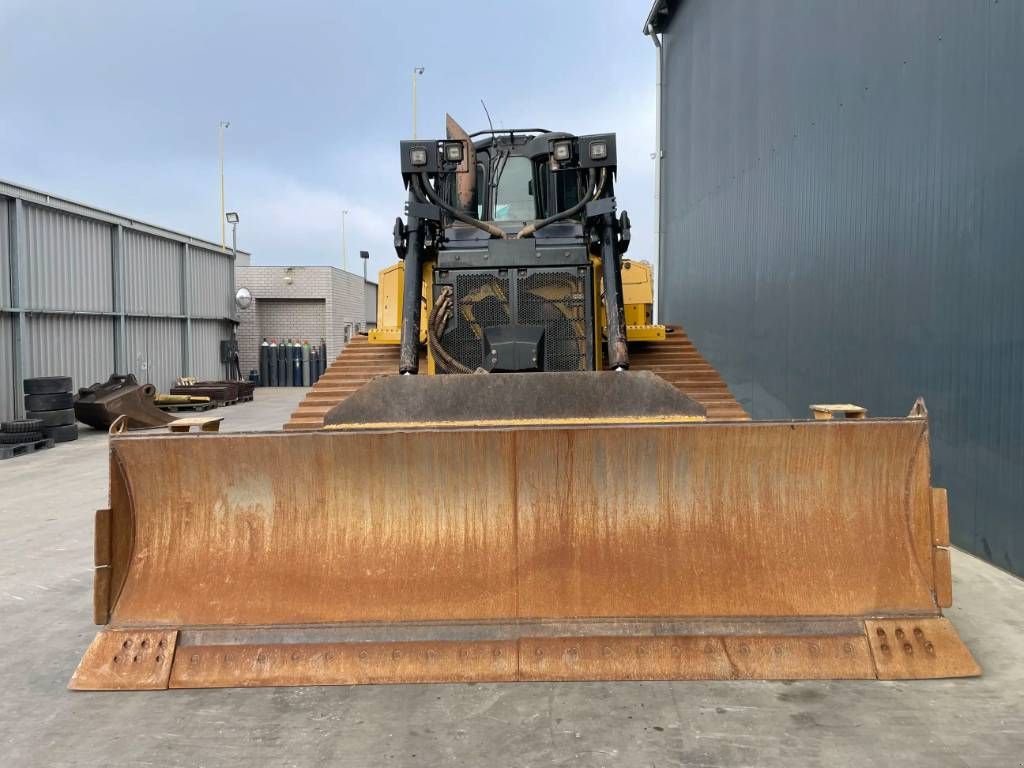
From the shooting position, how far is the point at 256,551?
143 inches

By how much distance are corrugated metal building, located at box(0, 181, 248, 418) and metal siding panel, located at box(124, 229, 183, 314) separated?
3cm

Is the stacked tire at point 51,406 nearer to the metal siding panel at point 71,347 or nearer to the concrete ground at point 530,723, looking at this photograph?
the metal siding panel at point 71,347

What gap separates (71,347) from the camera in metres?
15.7

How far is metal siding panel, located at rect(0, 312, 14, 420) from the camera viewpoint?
13484mm

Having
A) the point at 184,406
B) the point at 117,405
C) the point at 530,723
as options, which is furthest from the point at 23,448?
the point at 530,723

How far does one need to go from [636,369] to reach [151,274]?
16.6 meters

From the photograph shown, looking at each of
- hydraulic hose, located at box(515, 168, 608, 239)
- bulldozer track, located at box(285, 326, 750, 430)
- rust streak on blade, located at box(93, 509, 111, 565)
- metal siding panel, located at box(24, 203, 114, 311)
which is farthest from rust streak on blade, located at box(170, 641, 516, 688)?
metal siding panel, located at box(24, 203, 114, 311)

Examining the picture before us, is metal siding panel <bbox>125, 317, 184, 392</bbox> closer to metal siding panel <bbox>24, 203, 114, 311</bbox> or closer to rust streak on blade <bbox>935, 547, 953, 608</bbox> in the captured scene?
metal siding panel <bbox>24, 203, 114, 311</bbox>

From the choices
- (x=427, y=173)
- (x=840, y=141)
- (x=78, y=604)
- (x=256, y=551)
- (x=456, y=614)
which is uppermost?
(x=840, y=141)

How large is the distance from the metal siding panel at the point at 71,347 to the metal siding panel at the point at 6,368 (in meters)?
0.37

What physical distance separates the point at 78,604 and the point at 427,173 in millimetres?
3695

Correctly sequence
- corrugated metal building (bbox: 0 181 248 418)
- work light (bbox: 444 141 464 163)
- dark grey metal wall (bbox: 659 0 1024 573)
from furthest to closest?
corrugated metal building (bbox: 0 181 248 418) < work light (bbox: 444 141 464 163) < dark grey metal wall (bbox: 659 0 1024 573)

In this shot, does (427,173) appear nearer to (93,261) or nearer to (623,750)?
(623,750)

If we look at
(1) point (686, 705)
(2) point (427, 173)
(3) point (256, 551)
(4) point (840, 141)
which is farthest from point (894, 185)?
(3) point (256, 551)
